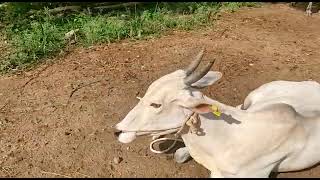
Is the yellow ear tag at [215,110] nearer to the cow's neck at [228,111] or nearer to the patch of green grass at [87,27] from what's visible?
the cow's neck at [228,111]

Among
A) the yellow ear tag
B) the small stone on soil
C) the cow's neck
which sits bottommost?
the small stone on soil

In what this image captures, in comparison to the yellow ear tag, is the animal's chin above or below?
below

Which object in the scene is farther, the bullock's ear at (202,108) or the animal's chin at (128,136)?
the animal's chin at (128,136)

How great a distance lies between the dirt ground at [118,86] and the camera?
5324 mm

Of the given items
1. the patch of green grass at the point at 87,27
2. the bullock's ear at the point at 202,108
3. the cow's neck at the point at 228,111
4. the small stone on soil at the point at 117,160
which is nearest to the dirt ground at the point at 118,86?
the small stone on soil at the point at 117,160

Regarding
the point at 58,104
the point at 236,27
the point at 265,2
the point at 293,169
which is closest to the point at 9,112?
the point at 58,104

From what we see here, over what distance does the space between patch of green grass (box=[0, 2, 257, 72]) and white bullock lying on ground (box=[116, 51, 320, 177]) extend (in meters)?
3.43

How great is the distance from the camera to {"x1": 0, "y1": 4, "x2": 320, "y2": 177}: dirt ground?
532cm

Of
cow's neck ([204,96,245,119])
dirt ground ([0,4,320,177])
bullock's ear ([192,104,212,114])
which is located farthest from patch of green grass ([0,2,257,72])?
bullock's ear ([192,104,212,114])

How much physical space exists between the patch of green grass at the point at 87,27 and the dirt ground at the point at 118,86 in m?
0.24

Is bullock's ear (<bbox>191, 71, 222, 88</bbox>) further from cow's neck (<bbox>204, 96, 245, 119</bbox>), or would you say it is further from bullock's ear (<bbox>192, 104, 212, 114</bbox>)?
bullock's ear (<bbox>192, 104, 212, 114</bbox>)

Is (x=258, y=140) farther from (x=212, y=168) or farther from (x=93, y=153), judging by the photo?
(x=93, y=153)

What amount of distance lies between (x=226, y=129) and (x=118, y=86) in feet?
8.22

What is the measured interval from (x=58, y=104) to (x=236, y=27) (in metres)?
3.57
